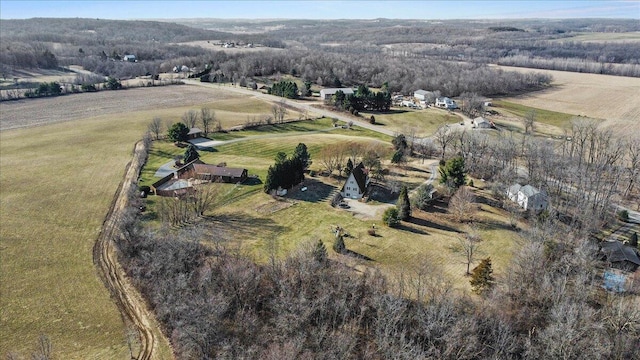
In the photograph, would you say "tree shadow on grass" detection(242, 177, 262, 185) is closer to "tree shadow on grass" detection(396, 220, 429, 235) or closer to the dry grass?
the dry grass

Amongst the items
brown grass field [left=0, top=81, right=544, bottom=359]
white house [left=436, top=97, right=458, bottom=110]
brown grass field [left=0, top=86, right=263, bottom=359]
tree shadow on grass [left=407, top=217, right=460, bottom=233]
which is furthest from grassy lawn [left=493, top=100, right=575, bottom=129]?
brown grass field [left=0, top=86, right=263, bottom=359]

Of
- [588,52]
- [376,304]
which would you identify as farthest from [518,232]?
[588,52]

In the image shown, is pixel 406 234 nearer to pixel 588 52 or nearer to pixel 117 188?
pixel 117 188

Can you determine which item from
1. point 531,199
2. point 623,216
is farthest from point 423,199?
point 623,216

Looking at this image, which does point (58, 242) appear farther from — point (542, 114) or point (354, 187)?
point (542, 114)

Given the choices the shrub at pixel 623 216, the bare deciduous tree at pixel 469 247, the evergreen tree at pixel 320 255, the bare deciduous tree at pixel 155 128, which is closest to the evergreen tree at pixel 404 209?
the bare deciduous tree at pixel 469 247

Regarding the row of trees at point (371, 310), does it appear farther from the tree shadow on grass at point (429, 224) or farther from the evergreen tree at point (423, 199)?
the evergreen tree at point (423, 199)
